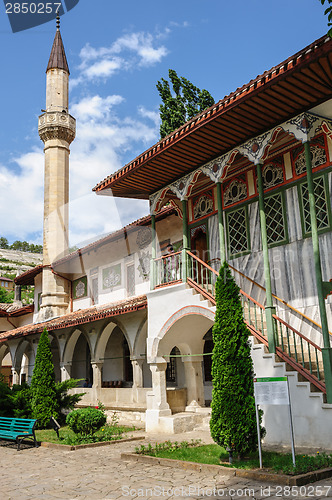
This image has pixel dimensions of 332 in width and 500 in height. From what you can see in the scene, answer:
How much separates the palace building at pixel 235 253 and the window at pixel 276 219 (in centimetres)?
3

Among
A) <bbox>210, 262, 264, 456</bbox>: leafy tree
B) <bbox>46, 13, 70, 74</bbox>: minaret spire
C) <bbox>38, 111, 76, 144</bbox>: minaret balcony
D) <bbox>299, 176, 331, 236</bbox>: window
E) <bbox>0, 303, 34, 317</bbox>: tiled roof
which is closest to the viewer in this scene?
<bbox>210, 262, 264, 456</bbox>: leafy tree

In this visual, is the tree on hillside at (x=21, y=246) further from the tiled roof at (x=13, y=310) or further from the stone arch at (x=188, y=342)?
the stone arch at (x=188, y=342)

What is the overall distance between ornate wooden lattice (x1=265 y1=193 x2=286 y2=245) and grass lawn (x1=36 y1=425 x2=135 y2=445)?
5.07 m

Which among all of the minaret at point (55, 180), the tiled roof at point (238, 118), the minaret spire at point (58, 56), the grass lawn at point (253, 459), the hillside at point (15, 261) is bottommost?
the grass lawn at point (253, 459)

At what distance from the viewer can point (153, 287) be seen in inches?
434

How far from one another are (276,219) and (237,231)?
122 cm

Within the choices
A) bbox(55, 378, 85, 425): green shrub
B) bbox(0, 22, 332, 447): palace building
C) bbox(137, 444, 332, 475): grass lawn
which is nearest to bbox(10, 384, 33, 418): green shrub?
bbox(55, 378, 85, 425): green shrub

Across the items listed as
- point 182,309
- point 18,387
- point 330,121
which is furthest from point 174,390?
point 330,121

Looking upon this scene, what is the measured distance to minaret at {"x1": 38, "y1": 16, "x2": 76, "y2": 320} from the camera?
19.5 meters

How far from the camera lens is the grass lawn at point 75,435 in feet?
30.1

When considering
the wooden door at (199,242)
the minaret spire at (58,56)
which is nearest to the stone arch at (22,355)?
the wooden door at (199,242)

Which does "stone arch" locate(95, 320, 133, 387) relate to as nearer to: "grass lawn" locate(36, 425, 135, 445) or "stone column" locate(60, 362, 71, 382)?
"stone column" locate(60, 362, 71, 382)

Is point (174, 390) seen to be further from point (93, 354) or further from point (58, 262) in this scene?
point (58, 262)

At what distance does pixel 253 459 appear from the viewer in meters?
6.24
